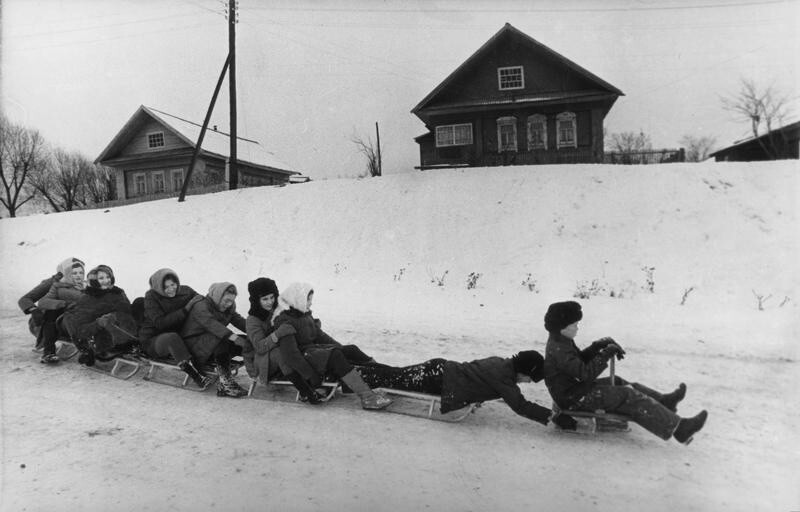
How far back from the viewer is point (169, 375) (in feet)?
19.3

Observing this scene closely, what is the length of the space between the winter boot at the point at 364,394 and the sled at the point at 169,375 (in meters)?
1.76

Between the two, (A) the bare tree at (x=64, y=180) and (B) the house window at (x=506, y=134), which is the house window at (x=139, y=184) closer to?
(A) the bare tree at (x=64, y=180)

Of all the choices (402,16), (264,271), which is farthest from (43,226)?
(402,16)

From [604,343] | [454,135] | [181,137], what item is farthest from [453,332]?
[181,137]

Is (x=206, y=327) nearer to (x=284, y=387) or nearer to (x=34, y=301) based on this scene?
(x=284, y=387)

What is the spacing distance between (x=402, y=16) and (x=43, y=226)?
17.1 m

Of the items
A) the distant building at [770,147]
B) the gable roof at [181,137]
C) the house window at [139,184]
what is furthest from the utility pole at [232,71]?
the distant building at [770,147]

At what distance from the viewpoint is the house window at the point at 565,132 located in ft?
64.8

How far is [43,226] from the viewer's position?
17.5 metres

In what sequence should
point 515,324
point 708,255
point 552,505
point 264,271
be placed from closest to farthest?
point 552,505, point 515,324, point 708,255, point 264,271

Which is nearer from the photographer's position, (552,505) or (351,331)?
(552,505)

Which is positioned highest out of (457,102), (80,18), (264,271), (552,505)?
(457,102)

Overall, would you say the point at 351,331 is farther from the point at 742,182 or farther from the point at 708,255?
the point at 742,182

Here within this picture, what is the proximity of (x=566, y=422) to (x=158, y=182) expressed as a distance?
1086 inches
